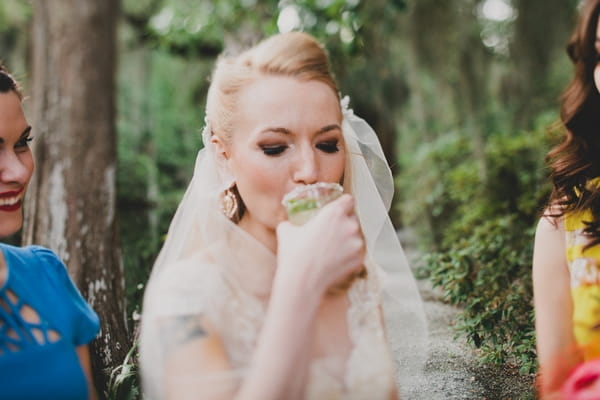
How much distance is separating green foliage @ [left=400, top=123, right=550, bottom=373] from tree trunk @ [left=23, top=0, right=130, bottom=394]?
2.03 metres

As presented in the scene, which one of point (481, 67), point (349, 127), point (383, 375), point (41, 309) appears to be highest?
point (481, 67)

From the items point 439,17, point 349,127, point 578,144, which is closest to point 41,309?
point 349,127

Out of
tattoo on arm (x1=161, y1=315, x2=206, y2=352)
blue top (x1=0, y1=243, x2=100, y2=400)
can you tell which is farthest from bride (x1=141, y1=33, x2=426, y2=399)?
blue top (x1=0, y1=243, x2=100, y2=400)

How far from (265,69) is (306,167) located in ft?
1.21

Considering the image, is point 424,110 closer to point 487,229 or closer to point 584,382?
point 487,229

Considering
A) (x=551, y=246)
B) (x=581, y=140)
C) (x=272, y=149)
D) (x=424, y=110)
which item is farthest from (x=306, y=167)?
(x=424, y=110)

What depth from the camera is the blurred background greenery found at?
3312 mm

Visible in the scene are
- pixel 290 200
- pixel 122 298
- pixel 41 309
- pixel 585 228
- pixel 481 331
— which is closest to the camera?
pixel 290 200

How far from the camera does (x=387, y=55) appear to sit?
784 cm

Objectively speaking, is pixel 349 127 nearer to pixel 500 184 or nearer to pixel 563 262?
pixel 563 262

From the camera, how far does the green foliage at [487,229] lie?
2.77 meters

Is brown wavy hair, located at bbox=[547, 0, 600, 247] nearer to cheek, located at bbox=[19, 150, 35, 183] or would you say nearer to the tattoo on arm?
the tattoo on arm

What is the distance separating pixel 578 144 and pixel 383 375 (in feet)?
3.94

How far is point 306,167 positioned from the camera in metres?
1.60
